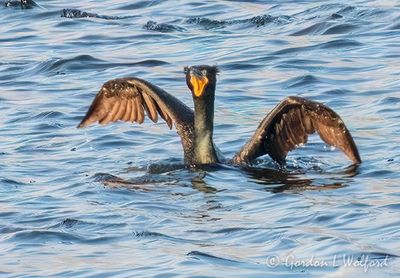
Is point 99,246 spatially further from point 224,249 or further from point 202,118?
point 202,118

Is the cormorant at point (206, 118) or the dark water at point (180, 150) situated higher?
the cormorant at point (206, 118)

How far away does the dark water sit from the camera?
946 centimetres

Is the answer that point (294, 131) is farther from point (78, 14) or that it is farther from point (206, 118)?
point (78, 14)

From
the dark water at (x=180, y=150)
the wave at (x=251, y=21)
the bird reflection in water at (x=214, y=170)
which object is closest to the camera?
the dark water at (x=180, y=150)

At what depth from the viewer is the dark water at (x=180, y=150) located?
946 centimetres

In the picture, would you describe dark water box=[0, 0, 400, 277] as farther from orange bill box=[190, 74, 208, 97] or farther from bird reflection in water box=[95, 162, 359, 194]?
orange bill box=[190, 74, 208, 97]

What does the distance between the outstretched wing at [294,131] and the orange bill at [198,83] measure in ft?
1.85

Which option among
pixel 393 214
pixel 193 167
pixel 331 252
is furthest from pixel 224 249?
pixel 193 167

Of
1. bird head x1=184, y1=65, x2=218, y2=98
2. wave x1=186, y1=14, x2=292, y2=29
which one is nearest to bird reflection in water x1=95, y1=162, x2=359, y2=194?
bird head x1=184, y1=65, x2=218, y2=98

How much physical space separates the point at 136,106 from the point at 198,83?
3.46 ft

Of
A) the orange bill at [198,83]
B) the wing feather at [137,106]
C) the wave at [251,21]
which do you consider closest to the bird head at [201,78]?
the orange bill at [198,83]

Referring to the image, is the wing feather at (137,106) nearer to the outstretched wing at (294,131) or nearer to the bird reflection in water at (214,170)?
the bird reflection in water at (214,170)

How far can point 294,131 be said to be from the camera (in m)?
12.1

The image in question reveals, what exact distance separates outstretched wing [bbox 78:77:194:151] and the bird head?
517 millimetres
